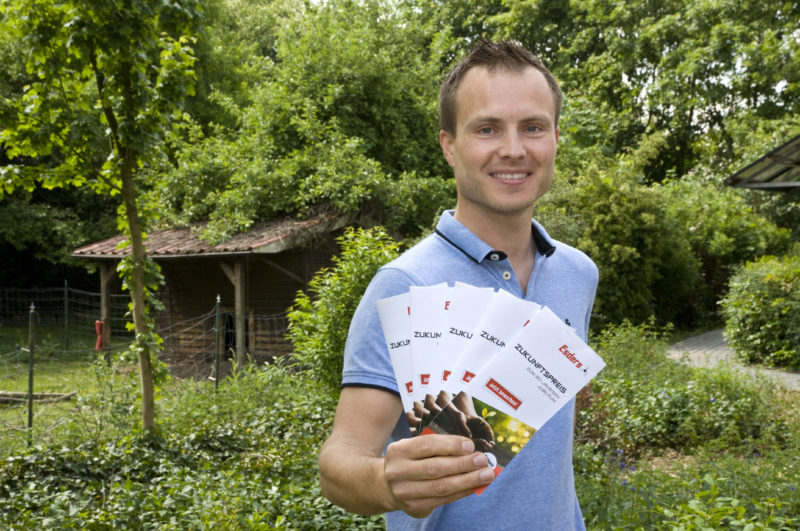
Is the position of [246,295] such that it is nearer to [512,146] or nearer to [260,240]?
[260,240]

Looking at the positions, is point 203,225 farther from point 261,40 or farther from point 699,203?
point 261,40

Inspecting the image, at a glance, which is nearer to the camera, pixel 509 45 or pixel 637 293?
pixel 509 45

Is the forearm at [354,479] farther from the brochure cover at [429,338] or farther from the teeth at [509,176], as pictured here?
the teeth at [509,176]

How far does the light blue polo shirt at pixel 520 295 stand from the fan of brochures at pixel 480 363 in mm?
153

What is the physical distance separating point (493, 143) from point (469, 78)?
16 centimetres

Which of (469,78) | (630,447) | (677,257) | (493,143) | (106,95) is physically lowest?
(630,447)

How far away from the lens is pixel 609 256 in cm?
1602

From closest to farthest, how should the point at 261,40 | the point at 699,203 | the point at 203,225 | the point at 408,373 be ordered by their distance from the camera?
1. the point at 408,373
2. the point at 203,225
3. the point at 699,203
4. the point at 261,40

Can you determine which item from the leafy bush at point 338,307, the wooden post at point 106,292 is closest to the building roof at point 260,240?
the wooden post at point 106,292

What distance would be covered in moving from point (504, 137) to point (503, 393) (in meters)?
0.64

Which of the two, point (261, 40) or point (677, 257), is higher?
point (261, 40)

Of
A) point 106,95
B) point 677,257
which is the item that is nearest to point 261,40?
point 677,257

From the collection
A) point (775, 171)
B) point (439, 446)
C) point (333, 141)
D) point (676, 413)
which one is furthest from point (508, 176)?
point (333, 141)

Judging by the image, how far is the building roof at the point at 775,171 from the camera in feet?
37.9
